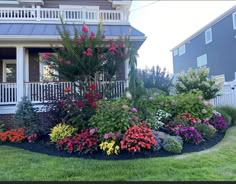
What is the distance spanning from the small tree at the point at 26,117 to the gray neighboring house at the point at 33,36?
74cm

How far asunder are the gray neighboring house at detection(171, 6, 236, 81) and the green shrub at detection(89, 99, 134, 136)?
15690mm

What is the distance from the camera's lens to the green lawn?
4.88m

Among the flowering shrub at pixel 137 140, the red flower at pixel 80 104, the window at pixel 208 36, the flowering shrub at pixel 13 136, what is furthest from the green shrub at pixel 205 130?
the window at pixel 208 36

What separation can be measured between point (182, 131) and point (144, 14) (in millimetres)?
12119

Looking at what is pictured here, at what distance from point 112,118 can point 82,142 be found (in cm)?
106

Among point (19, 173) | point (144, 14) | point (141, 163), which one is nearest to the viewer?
point (19, 173)

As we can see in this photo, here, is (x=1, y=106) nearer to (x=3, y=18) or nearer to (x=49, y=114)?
(x=49, y=114)

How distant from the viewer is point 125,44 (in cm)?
866

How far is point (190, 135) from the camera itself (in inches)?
286

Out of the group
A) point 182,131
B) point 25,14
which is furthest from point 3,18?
point 182,131

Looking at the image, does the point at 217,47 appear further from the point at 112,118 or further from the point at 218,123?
the point at 112,118

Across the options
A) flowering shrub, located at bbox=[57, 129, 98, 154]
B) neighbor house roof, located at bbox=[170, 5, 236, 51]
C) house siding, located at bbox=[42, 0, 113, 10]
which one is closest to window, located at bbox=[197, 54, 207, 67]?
neighbor house roof, located at bbox=[170, 5, 236, 51]

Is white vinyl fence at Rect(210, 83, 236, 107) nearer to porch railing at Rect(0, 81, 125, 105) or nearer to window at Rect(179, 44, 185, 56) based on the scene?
porch railing at Rect(0, 81, 125, 105)

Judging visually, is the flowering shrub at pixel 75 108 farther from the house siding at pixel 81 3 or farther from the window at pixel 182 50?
the window at pixel 182 50
